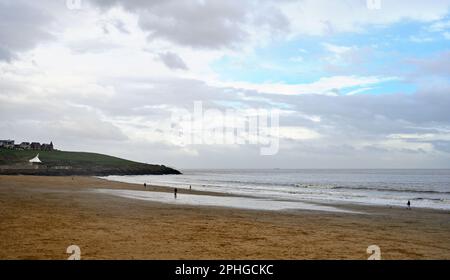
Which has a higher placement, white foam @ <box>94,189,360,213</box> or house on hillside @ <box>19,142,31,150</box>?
house on hillside @ <box>19,142,31,150</box>

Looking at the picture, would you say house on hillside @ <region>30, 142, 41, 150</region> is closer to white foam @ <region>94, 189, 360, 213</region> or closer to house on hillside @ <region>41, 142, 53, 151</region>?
house on hillside @ <region>41, 142, 53, 151</region>

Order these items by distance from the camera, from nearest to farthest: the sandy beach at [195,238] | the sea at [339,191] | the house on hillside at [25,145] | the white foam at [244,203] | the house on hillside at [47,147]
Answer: the sandy beach at [195,238]
the white foam at [244,203]
the sea at [339,191]
the house on hillside at [25,145]
the house on hillside at [47,147]

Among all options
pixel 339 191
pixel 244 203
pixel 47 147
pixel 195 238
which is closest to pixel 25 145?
pixel 47 147

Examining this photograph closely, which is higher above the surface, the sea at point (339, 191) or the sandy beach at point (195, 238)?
the sandy beach at point (195, 238)

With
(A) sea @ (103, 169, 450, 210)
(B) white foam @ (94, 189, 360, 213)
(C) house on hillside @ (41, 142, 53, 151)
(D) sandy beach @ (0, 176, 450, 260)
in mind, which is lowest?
(A) sea @ (103, 169, 450, 210)

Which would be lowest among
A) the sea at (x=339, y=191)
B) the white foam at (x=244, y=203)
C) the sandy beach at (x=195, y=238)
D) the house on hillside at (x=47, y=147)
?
the sea at (x=339, y=191)

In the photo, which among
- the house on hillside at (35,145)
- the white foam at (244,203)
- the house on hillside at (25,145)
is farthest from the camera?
the house on hillside at (35,145)

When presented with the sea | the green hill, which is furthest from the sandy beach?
the green hill

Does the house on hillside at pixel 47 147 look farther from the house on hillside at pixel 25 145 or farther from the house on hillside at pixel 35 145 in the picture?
the house on hillside at pixel 25 145

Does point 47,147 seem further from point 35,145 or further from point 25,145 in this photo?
point 25,145

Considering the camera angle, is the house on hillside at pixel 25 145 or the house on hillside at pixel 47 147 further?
the house on hillside at pixel 47 147

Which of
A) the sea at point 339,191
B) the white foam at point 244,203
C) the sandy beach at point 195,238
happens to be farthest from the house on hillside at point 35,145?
the sandy beach at point 195,238
